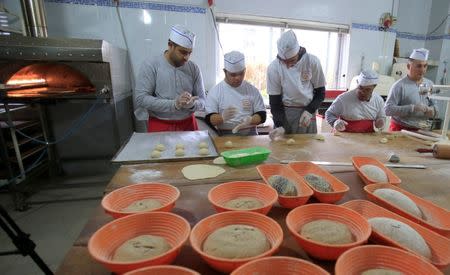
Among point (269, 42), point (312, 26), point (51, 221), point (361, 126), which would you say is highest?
point (312, 26)

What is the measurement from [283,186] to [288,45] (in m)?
1.48

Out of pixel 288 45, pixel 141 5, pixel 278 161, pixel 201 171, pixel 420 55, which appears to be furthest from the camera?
pixel 141 5

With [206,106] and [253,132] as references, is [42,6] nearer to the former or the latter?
[206,106]

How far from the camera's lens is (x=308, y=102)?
2.29m

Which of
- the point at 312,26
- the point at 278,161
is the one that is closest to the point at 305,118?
the point at 278,161

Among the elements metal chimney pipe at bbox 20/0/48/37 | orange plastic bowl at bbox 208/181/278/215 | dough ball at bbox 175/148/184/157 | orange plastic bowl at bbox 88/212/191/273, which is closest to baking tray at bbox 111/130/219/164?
dough ball at bbox 175/148/184/157

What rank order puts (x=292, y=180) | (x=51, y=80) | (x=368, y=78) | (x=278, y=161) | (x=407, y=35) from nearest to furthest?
(x=292, y=180), (x=278, y=161), (x=368, y=78), (x=51, y=80), (x=407, y=35)

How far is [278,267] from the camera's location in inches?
22.0

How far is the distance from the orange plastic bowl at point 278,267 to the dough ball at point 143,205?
0.40 metres

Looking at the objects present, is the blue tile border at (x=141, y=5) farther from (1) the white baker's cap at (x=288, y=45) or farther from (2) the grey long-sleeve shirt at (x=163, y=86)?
(1) the white baker's cap at (x=288, y=45)

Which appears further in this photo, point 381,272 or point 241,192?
point 241,192

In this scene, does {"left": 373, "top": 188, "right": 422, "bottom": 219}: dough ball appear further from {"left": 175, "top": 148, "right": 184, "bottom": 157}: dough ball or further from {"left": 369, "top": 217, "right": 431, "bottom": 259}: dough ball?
{"left": 175, "top": 148, "right": 184, "bottom": 157}: dough ball

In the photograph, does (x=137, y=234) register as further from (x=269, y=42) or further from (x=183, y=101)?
(x=269, y=42)

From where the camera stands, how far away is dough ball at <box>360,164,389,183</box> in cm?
108
